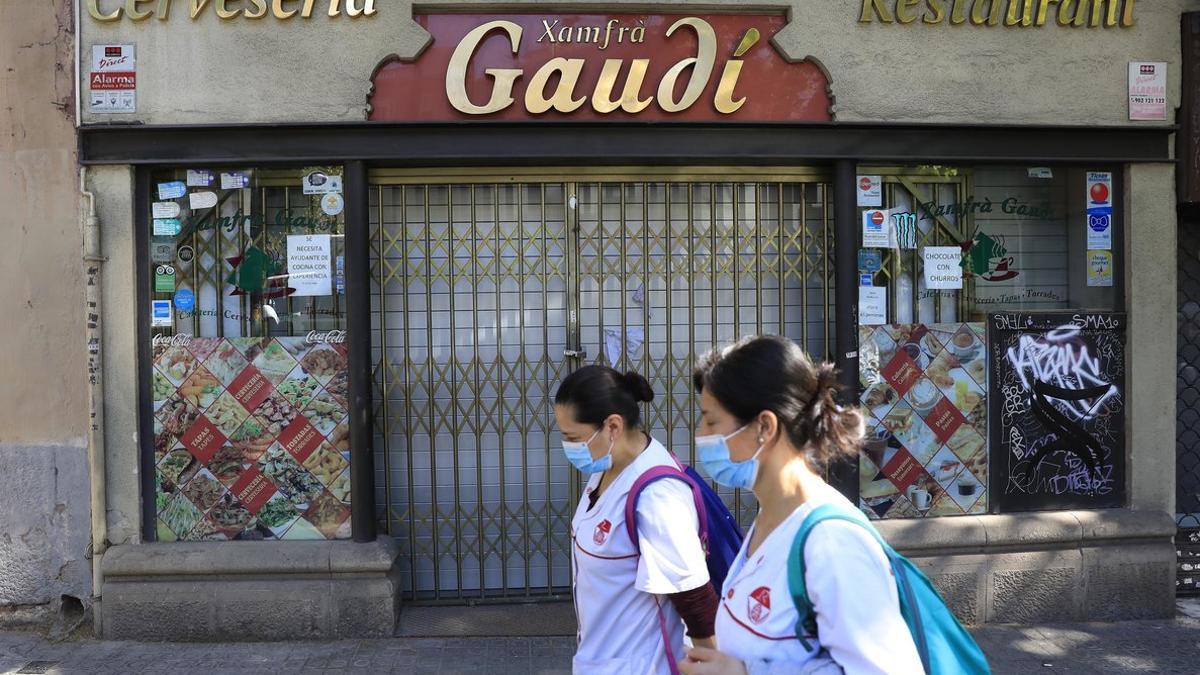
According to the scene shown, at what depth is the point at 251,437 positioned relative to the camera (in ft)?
20.4

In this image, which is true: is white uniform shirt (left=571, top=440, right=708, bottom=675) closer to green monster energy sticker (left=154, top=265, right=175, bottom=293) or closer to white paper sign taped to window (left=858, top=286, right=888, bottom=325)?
white paper sign taped to window (left=858, top=286, right=888, bottom=325)

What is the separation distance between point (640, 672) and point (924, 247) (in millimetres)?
4465

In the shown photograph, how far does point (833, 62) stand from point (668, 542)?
14.2 feet

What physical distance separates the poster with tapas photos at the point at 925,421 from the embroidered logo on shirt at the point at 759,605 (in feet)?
14.6

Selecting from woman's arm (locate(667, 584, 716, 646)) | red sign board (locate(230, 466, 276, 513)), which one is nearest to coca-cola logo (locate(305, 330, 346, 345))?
Result: red sign board (locate(230, 466, 276, 513))

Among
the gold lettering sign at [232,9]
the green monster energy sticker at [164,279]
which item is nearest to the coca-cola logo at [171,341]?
the green monster energy sticker at [164,279]

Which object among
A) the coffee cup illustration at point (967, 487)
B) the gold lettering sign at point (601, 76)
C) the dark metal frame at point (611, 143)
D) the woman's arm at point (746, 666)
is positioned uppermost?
the gold lettering sign at point (601, 76)

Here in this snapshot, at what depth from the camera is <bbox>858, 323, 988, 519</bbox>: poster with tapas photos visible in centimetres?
645

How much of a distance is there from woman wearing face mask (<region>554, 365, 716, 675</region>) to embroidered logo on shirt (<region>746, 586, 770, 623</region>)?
1.96ft

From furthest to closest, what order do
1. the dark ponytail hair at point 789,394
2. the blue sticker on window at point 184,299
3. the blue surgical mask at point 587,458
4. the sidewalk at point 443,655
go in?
the blue sticker on window at point 184,299
the sidewalk at point 443,655
the blue surgical mask at point 587,458
the dark ponytail hair at point 789,394

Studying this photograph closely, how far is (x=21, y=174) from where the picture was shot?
604cm

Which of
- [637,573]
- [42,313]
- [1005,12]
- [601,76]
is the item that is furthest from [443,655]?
[1005,12]

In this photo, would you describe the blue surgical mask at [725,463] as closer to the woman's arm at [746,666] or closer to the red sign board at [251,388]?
the woman's arm at [746,666]

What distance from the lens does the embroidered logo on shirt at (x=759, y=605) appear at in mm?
2137
